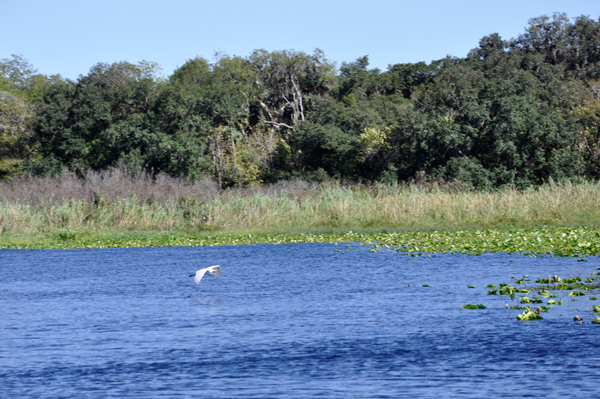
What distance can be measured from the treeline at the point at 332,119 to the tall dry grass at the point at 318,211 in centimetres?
1087

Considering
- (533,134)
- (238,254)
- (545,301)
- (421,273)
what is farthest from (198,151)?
(545,301)

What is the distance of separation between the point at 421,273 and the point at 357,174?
3132 centimetres

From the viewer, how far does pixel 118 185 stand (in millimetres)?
32688

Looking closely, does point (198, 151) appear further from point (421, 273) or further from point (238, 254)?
point (421, 273)

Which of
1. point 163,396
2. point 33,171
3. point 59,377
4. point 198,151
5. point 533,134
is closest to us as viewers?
point 163,396

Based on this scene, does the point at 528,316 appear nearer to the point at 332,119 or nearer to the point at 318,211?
the point at 318,211

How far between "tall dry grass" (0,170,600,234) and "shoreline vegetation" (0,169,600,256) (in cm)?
4

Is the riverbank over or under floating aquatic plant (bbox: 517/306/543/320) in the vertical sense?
under

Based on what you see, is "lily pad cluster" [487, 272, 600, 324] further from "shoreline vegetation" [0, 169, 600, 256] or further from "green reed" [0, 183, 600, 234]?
"green reed" [0, 183, 600, 234]

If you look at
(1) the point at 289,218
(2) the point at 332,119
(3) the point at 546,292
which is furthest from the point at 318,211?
(2) the point at 332,119

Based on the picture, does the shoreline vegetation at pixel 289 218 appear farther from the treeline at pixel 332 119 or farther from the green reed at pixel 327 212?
the treeline at pixel 332 119

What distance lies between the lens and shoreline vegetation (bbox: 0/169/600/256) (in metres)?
24.8

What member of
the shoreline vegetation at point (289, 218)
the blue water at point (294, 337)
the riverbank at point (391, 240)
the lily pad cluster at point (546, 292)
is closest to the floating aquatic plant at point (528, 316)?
the lily pad cluster at point (546, 292)

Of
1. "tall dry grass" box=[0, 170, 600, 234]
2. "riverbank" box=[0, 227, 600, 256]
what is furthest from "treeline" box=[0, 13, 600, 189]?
"riverbank" box=[0, 227, 600, 256]
